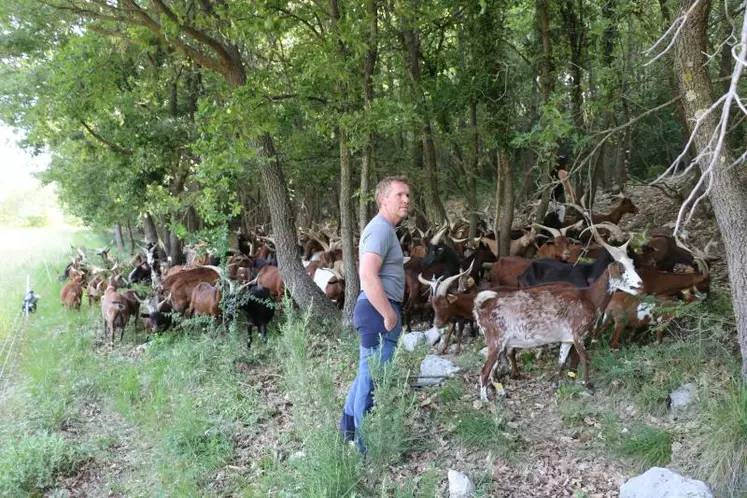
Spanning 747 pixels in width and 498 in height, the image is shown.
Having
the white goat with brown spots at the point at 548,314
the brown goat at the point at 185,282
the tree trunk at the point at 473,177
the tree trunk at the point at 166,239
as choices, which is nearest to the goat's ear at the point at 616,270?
the white goat with brown spots at the point at 548,314

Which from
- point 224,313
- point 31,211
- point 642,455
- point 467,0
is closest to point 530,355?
point 642,455

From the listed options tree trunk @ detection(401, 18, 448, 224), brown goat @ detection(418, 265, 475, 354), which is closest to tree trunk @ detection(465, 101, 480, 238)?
tree trunk @ detection(401, 18, 448, 224)

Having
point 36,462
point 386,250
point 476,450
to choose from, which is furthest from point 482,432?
point 36,462

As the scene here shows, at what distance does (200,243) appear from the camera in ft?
35.0

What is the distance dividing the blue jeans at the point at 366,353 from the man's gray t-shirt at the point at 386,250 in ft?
0.56

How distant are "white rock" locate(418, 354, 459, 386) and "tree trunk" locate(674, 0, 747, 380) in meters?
2.79

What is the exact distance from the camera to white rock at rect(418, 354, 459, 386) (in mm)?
6322

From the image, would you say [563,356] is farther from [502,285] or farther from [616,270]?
[502,285]

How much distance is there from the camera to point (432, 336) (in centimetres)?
780

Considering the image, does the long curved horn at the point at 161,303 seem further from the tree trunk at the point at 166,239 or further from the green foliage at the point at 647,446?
the green foliage at the point at 647,446

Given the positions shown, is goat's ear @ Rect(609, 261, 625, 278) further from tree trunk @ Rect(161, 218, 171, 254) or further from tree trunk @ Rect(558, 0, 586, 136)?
tree trunk @ Rect(161, 218, 171, 254)

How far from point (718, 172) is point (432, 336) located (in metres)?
4.16

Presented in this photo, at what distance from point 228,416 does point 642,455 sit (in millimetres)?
4067

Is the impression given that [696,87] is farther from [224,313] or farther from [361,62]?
[224,313]
